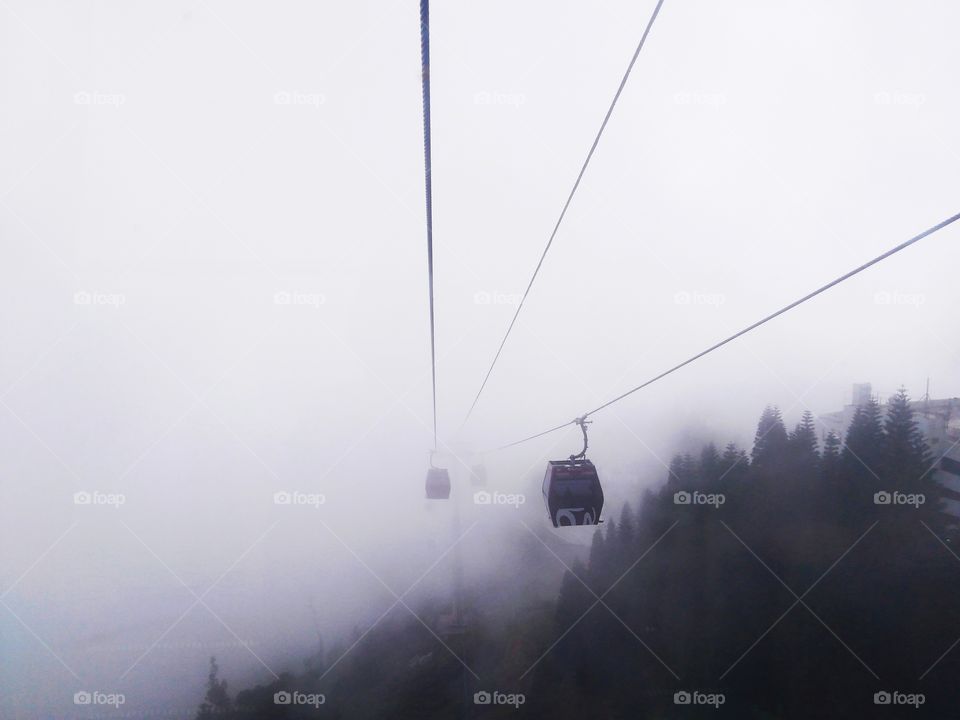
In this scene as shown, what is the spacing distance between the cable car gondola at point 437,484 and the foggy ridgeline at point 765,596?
682 inches

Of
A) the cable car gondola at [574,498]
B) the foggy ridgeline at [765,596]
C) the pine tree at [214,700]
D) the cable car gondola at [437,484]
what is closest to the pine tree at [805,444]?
the foggy ridgeline at [765,596]

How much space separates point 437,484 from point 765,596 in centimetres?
1838

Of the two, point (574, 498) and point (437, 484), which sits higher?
point (574, 498)

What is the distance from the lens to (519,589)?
122 ft

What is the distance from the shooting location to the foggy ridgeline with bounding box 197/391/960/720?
1861 centimetres

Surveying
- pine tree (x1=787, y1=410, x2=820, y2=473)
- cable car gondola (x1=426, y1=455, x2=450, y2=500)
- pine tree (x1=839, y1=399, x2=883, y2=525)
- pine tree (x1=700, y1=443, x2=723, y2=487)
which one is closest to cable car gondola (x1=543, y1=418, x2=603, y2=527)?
cable car gondola (x1=426, y1=455, x2=450, y2=500)

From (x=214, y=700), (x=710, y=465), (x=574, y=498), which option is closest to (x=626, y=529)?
(x=710, y=465)

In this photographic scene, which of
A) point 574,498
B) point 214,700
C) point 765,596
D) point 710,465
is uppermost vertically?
point 574,498

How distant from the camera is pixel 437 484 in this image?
11.8 m

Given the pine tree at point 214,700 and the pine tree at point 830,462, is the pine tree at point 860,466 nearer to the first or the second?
the pine tree at point 830,462

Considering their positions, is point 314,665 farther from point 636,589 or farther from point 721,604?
point 721,604

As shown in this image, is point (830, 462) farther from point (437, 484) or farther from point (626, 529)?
point (437, 484)

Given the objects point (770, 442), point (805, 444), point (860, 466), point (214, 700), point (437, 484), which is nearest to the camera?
point (437, 484)

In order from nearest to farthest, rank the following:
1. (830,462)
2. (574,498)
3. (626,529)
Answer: (574,498) → (830,462) → (626,529)
